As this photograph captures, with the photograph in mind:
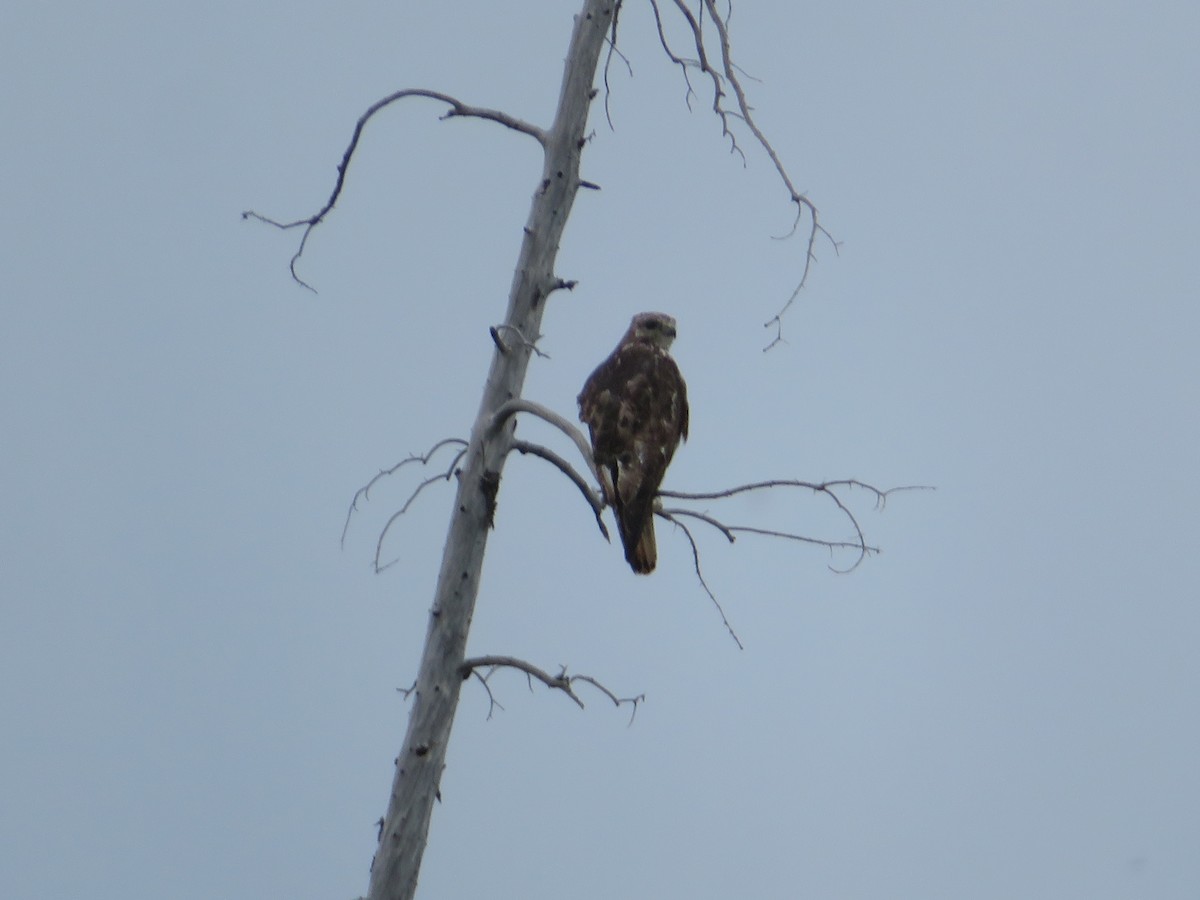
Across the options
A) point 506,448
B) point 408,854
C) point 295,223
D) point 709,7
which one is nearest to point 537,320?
point 506,448

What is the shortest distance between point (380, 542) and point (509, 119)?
1.64 m

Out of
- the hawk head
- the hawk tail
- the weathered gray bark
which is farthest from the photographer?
the hawk head

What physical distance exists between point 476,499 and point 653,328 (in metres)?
1.86

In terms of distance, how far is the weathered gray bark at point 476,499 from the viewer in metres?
5.25

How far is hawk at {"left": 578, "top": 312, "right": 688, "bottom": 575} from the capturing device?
5.71 meters

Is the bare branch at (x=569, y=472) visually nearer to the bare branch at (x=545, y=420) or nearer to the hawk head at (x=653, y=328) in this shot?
the bare branch at (x=545, y=420)

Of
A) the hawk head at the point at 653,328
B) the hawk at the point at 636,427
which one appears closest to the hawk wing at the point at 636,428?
the hawk at the point at 636,427

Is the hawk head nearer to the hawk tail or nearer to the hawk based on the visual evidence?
the hawk

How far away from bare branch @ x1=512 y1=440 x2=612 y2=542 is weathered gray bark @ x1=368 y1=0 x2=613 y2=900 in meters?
0.09

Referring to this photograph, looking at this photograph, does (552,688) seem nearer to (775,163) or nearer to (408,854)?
(408,854)

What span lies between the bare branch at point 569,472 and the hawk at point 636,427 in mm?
279

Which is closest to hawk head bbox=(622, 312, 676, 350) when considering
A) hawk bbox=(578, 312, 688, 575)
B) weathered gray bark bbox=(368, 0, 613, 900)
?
hawk bbox=(578, 312, 688, 575)

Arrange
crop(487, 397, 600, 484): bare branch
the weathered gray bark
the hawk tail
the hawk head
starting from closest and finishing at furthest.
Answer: crop(487, 397, 600, 484): bare branch → the weathered gray bark → the hawk tail → the hawk head

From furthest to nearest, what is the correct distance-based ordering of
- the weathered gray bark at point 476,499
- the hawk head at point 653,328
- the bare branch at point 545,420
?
the hawk head at point 653,328
the weathered gray bark at point 476,499
the bare branch at point 545,420
